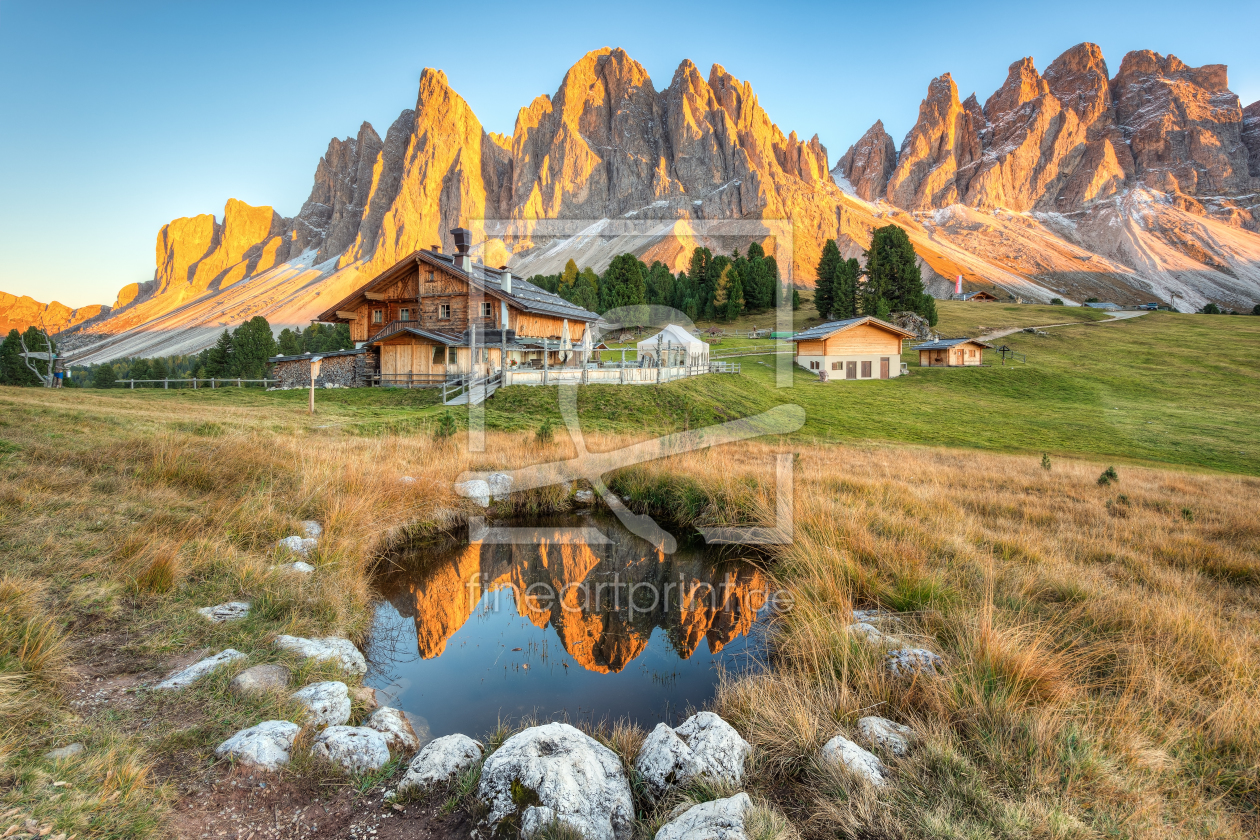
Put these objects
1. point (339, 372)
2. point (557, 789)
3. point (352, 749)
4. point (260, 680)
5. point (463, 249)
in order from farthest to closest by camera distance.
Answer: point (463, 249) → point (339, 372) → point (260, 680) → point (352, 749) → point (557, 789)

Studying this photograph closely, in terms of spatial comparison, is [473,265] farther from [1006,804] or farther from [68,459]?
[1006,804]

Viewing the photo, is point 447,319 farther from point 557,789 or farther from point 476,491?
point 557,789

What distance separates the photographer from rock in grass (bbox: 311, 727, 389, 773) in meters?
3.79

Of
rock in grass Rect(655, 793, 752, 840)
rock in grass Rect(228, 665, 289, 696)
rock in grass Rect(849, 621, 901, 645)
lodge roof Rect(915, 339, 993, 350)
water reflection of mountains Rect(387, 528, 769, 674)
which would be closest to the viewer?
rock in grass Rect(655, 793, 752, 840)

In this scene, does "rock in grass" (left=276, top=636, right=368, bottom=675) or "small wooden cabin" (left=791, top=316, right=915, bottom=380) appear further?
"small wooden cabin" (left=791, top=316, right=915, bottom=380)

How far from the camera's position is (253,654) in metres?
4.82

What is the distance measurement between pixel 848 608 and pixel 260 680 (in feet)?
19.2

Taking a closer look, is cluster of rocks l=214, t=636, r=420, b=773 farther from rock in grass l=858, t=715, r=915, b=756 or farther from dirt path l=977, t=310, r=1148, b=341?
dirt path l=977, t=310, r=1148, b=341

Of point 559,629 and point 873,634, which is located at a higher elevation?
point 873,634

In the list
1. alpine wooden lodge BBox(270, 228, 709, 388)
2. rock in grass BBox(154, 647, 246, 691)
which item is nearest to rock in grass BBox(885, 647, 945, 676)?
rock in grass BBox(154, 647, 246, 691)

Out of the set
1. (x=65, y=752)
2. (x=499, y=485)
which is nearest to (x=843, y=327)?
(x=499, y=485)

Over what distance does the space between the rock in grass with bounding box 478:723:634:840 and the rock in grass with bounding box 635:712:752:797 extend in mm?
217

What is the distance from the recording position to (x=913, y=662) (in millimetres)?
4852

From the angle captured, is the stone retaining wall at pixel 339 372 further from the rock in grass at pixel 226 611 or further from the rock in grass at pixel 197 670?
the rock in grass at pixel 197 670
